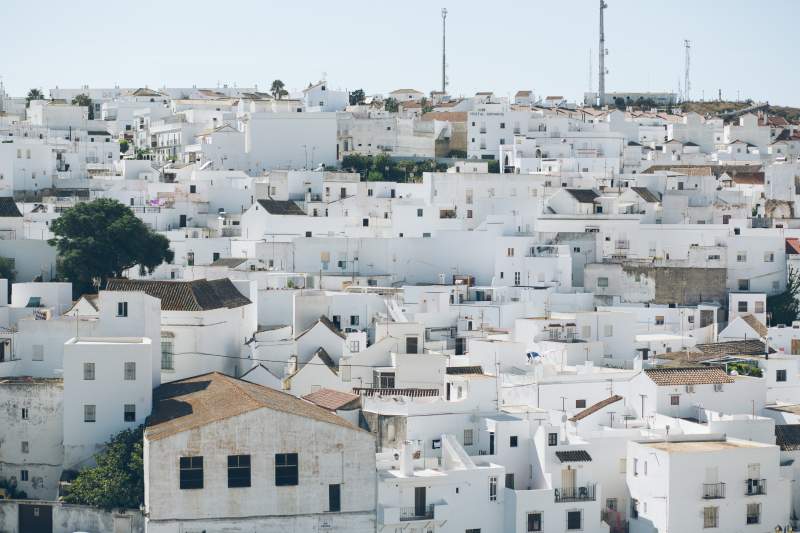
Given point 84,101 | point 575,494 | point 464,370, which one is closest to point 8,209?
point 464,370

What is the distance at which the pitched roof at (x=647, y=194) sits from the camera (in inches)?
1835

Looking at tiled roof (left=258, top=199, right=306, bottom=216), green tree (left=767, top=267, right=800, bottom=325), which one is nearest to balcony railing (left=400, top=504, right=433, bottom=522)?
green tree (left=767, top=267, right=800, bottom=325)

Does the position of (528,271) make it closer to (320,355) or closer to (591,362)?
(591,362)

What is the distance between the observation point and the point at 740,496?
27.8 metres

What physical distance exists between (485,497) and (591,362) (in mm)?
7626

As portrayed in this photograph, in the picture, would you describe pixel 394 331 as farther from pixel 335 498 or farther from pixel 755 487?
pixel 755 487

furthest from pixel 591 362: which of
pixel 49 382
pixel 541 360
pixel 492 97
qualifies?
pixel 492 97

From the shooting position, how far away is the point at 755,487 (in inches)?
1099

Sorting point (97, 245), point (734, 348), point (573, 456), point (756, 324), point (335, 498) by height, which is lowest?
point (335, 498)

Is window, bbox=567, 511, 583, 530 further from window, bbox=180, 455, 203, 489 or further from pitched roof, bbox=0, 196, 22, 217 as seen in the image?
pitched roof, bbox=0, 196, 22, 217

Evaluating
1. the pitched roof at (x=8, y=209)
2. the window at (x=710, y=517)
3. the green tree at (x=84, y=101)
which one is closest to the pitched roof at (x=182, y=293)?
the window at (x=710, y=517)

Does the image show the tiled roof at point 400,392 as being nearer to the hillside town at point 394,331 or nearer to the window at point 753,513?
the hillside town at point 394,331

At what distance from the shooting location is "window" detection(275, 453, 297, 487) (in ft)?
83.1

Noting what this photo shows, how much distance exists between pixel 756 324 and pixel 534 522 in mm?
13844
